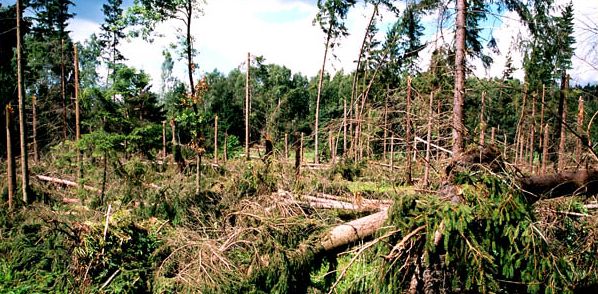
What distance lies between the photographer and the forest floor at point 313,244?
3.69 m

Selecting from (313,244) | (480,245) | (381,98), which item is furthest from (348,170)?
(480,245)

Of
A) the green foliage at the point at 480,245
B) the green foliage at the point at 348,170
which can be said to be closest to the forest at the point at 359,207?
the green foliage at the point at 480,245

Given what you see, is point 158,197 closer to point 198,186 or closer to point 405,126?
point 198,186

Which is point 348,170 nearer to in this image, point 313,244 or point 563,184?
point 563,184

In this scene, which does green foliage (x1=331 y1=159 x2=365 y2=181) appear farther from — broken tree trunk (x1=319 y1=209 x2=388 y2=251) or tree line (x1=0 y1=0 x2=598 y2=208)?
broken tree trunk (x1=319 y1=209 x2=388 y2=251)

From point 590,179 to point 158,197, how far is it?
8139mm

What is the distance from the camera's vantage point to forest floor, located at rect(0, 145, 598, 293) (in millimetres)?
3691

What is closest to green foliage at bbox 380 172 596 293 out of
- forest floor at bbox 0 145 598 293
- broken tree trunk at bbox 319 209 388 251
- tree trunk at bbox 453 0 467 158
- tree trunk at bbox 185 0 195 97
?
forest floor at bbox 0 145 598 293

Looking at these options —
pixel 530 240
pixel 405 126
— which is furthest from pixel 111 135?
pixel 530 240

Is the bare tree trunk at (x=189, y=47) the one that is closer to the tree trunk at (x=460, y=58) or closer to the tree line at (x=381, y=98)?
the tree line at (x=381, y=98)

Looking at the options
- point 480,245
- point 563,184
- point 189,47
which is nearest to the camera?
point 480,245

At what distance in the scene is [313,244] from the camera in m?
5.18

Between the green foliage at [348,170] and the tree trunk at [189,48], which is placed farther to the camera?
the green foliage at [348,170]

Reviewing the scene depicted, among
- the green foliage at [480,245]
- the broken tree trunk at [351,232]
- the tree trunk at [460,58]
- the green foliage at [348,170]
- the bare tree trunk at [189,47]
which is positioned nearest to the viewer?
the green foliage at [480,245]
